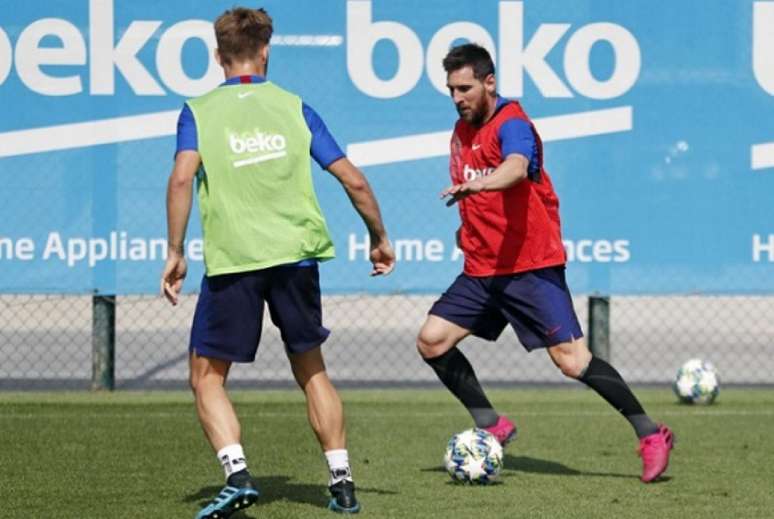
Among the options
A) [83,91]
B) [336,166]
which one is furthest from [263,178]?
[83,91]

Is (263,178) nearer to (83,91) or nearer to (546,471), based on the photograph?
(546,471)

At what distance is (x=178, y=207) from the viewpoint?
6445mm

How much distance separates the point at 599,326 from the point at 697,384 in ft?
3.07

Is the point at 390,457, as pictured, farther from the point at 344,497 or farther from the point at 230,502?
the point at 230,502

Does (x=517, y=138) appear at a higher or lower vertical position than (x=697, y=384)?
higher

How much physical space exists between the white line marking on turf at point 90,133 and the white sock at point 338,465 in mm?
5354

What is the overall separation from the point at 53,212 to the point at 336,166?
5526mm

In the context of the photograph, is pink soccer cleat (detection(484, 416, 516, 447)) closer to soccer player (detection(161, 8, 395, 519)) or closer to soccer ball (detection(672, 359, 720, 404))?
soccer player (detection(161, 8, 395, 519))

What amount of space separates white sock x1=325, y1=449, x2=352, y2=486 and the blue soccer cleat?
53 cm

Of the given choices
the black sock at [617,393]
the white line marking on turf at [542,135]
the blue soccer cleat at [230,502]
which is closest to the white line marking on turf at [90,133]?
the white line marking on turf at [542,135]

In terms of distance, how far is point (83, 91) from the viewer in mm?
11758

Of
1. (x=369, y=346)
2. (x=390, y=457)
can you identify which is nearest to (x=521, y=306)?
(x=390, y=457)

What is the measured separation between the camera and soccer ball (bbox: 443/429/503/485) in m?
7.71

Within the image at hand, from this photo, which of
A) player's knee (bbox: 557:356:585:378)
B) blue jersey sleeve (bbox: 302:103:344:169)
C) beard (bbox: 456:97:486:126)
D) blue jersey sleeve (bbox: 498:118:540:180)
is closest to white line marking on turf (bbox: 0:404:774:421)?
player's knee (bbox: 557:356:585:378)
